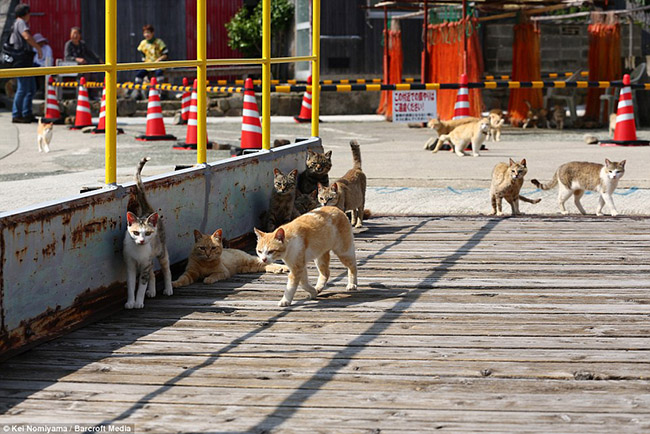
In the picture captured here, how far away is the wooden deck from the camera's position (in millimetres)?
3586

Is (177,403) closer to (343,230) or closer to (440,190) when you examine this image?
(343,230)

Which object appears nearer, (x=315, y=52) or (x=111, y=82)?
(x=111, y=82)

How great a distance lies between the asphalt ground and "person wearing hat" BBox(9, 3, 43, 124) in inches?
14.7

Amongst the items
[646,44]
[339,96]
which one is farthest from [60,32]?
[646,44]

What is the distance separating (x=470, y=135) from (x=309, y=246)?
875 centimetres

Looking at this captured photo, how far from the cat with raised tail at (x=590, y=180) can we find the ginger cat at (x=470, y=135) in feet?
14.3

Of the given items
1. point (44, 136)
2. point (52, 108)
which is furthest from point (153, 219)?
point (52, 108)

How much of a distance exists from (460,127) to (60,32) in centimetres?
1371

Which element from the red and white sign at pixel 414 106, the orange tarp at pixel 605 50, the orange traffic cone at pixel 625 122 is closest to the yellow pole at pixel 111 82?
the red and white sign at pixel 414 106

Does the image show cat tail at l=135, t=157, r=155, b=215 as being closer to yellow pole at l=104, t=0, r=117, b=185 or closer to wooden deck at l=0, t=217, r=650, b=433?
yellow pole at l=104, t=0, r=117, b=185

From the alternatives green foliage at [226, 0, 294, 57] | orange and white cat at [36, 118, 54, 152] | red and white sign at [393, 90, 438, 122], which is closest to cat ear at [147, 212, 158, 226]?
orange and white cat at [36, 118, 54, 152]

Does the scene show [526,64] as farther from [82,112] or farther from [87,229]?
[87,229]

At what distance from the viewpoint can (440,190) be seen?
1023cm

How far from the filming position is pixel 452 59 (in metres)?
19.2
